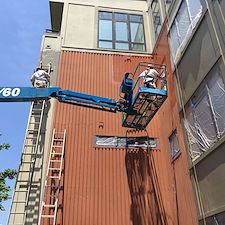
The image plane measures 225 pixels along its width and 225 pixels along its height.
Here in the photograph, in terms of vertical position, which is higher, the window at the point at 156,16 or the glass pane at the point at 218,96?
the window at the point at 156,16

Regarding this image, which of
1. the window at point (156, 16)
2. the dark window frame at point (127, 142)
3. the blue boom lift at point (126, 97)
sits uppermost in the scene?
the window at point (156, 16)

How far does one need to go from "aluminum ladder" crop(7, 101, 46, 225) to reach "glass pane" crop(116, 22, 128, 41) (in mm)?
6893

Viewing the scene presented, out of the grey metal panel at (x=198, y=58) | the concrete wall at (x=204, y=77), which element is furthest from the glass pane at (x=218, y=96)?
the grey metal panel at (x=198, y=58)

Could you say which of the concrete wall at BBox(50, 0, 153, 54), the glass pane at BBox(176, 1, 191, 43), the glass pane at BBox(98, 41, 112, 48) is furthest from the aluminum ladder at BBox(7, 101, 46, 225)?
the glass pane at BBox(176, 1, 191, 43)

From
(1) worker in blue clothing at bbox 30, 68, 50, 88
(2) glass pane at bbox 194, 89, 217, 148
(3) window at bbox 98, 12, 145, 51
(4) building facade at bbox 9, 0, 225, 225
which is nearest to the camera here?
(2) glass pane at bbox 194, 89, 217, 148

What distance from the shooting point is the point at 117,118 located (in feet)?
38.8

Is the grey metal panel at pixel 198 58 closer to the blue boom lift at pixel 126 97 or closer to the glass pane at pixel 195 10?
the glass pane at pixel 195 10

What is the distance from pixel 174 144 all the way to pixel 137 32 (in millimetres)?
8881

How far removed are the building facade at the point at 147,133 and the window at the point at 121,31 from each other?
0.59 feet

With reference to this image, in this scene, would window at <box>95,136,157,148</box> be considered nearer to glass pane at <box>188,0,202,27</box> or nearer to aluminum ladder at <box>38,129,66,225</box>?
aluminum ladder at <box>38,129,66,225</box>

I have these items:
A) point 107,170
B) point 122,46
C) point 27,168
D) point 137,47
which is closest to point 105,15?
point 122,46

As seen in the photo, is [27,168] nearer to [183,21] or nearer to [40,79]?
[40,79]

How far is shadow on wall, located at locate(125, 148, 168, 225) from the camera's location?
31.7 ft

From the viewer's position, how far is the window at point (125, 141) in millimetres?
11109
